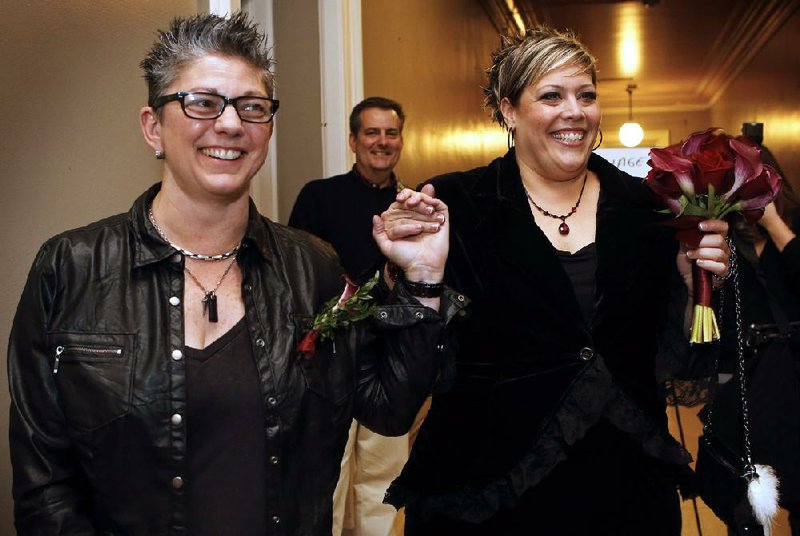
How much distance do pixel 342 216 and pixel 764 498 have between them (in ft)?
7.18

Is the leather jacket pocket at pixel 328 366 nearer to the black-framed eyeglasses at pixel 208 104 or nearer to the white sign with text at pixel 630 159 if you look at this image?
the black-framed eyeglasses at pixel 208 104

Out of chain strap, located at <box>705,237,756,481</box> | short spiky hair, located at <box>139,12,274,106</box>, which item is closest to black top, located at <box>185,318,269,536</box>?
short spiky hair, located at <box>139,12,274,106</box>

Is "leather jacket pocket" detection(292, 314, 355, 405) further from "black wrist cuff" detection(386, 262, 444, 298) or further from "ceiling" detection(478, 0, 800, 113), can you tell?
"ceiling" detection(478, 0, 800, 113)

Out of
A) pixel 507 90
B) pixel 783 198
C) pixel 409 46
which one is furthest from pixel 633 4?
pixel 507 90

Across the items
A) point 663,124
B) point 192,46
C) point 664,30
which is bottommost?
point 192,46

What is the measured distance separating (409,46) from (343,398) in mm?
4722

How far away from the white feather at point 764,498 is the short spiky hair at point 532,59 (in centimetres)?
111

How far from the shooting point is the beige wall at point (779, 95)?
8.41 m

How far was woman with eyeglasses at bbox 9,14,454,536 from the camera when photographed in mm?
1537

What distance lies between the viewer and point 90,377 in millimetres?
1535

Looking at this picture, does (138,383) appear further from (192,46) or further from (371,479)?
(371,479)

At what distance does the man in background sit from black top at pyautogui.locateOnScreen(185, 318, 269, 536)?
6.95 ft

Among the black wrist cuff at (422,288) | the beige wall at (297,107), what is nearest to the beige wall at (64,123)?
the black wrist cuff at (422,288)

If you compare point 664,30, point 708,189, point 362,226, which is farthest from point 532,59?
point 664,30
